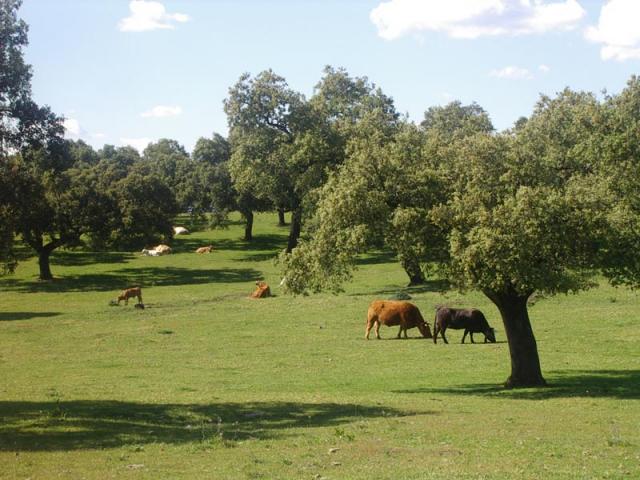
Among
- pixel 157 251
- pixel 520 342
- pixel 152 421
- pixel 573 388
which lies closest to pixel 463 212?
pixel 520 342

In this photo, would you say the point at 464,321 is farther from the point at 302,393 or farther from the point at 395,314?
the point at 302,393

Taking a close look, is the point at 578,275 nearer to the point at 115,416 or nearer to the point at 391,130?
the point at 115,416

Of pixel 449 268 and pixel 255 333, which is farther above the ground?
pixel 449 268

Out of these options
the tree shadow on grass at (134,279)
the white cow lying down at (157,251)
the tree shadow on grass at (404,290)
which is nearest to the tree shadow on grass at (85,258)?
the white cow lying down at (157,251)

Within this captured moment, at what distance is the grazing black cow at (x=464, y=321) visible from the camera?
3553 centimetres

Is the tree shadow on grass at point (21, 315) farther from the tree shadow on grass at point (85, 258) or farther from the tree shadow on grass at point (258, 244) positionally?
the tree shadow on grass at point (258, 244)

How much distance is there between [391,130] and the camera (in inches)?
2603

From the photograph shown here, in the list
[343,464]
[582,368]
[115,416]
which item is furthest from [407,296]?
[343,464]

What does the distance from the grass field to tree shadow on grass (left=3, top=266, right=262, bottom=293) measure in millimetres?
8284

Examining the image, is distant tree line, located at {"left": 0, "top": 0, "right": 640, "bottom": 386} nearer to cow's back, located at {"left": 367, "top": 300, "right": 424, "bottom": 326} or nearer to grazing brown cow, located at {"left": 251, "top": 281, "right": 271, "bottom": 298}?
cow's back, located at {"left": 367, "top": 300, "right": 424, "bottom": 326}

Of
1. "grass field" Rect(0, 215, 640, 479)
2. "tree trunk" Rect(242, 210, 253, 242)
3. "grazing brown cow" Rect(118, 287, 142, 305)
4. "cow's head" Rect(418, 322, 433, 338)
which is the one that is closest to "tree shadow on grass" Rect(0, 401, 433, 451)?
"grass field" Rect(0, 215, 640, 479)

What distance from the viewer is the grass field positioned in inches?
547

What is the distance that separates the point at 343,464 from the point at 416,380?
14.0 metres

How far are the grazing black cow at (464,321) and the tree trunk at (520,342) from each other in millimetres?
9995
